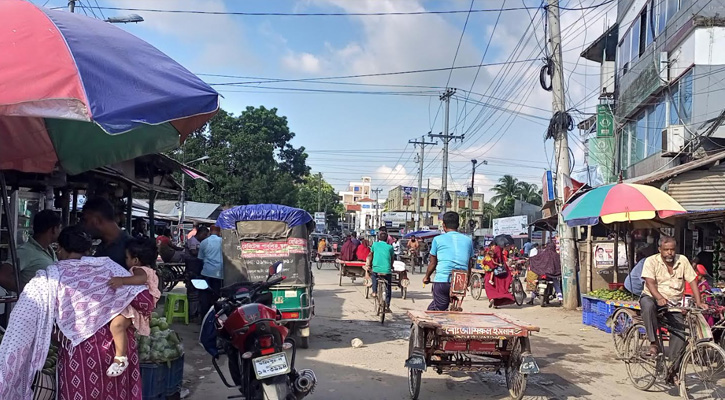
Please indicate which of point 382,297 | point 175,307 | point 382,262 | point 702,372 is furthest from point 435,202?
point 702,372

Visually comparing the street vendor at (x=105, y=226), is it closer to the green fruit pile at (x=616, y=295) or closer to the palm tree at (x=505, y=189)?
the green fruit pile at (x=616, y=295)

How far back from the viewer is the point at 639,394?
6938 mm

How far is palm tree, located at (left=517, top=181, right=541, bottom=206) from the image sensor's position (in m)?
71.6

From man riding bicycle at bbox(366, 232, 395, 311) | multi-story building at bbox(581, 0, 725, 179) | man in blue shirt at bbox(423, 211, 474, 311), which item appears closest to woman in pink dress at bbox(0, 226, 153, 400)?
man in blue shirt at bbox(423, 211, 474, 311)

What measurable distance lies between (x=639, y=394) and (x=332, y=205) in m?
78.3

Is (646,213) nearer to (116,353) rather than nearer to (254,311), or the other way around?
(254,311)

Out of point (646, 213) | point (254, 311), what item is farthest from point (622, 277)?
point (254, 311)

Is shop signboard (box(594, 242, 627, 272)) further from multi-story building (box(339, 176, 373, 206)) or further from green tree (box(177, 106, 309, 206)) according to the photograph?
multi-story building (box(339, 176, 373, 206))

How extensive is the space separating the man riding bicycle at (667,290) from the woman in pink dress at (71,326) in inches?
217

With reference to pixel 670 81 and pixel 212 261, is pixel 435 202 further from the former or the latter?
pixel 212 261

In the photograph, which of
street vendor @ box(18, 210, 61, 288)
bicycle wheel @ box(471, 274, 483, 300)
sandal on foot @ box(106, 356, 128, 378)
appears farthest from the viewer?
bicycle wheel @ box(471, 274, 483, 300)

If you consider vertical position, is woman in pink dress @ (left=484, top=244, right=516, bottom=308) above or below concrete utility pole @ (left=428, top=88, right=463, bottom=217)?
below

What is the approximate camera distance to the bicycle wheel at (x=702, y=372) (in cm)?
606

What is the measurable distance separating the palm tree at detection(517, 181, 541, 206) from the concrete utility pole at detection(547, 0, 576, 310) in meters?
58.3
